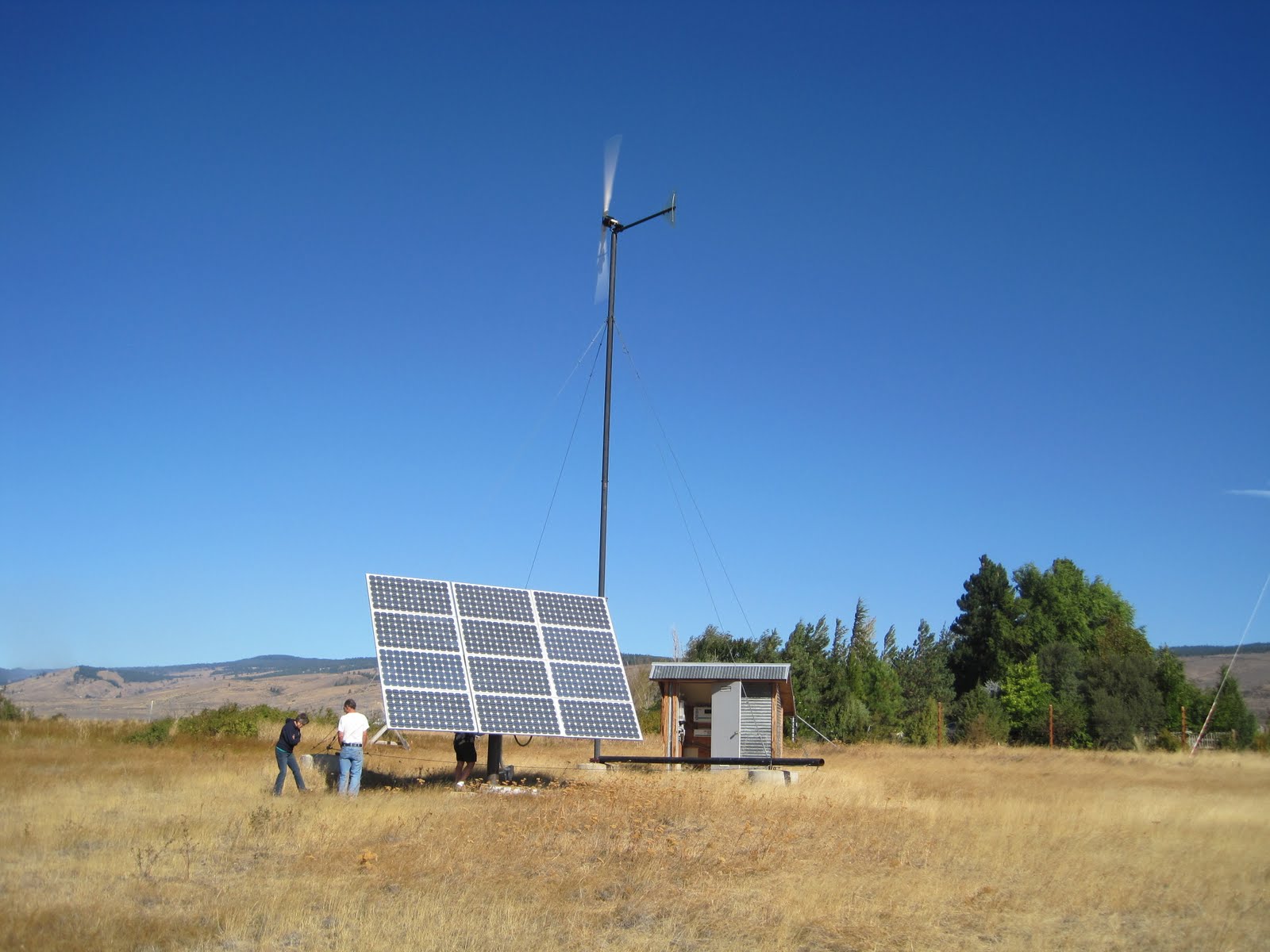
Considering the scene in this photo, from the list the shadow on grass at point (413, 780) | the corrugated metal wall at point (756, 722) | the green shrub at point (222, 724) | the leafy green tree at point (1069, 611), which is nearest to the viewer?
the shadow on grass at point (413, 780)

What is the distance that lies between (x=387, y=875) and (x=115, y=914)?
9.62ft

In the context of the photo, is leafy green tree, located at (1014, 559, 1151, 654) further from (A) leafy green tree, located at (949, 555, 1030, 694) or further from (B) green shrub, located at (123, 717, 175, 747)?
(B) green shrub, located at (123, 717, 175, 747)

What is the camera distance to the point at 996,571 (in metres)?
79.1

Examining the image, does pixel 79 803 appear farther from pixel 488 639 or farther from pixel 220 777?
pixel 488 639

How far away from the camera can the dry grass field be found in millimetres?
9469

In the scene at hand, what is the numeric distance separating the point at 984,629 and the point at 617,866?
71748 mm

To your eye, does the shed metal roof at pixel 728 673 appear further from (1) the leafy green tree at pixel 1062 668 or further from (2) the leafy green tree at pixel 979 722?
(1) the leafy green tree at pixel 1062 668

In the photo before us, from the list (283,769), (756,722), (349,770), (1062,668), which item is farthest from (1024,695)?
(283,769)

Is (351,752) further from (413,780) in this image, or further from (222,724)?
(222,724)

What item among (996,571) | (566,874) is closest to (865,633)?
(996,571)

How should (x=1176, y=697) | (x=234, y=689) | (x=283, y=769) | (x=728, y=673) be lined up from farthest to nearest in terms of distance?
(x=234, y=689) → (x=1176, y=697) → (x=728, y=673) → (x=283, y=769)

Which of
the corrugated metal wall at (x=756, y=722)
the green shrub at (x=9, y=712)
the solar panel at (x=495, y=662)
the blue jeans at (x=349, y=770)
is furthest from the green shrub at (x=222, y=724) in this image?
the blue jeans at (x=349, y=770)

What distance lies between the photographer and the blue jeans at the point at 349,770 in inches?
707

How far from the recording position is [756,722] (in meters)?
28.2
